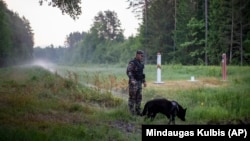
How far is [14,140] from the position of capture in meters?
5.24

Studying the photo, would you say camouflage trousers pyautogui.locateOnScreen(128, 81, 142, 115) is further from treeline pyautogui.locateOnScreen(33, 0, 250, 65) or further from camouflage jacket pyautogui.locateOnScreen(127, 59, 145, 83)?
treeline pyautogui.locateOnScreen(33, 0, 250, 65)

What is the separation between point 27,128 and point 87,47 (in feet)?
103

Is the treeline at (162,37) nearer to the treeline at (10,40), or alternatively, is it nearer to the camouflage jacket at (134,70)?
the treeline at (10,40)

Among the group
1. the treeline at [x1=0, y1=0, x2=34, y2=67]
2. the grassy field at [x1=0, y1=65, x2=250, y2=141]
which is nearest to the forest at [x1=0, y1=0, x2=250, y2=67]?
the treeline at [x1=0, y1=0, x2=34, y2=67]

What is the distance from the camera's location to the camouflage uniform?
8531 millimetres

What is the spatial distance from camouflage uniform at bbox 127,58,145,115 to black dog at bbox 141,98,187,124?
0.77m

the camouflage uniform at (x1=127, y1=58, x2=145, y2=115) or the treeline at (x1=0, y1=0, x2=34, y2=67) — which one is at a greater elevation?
the treeline at (x1=0, y1=0, x2=34, y2=67)

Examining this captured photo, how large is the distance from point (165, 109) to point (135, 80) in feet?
4.33

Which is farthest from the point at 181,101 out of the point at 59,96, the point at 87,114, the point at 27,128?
the point at 27,128

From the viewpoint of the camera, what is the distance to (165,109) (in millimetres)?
7598

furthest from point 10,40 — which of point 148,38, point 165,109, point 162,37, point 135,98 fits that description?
point 165,109

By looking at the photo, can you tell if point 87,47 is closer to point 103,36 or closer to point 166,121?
point 103,36

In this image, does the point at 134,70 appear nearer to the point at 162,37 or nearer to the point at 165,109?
the point at 165,109

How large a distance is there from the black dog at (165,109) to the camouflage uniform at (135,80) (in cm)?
77
